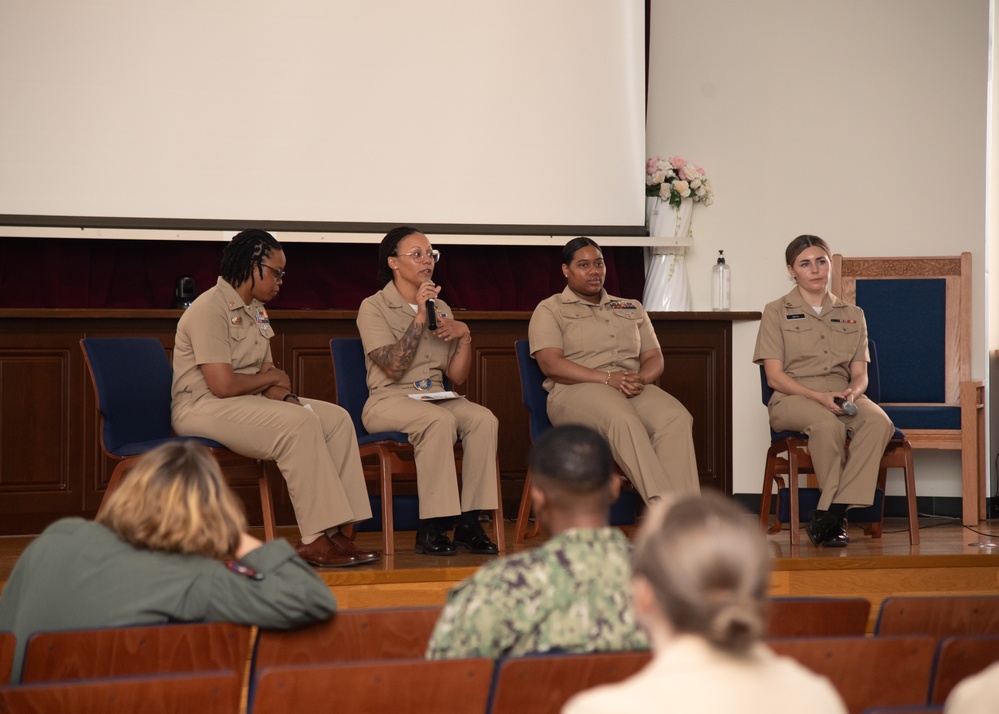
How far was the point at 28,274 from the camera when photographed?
4.95 m

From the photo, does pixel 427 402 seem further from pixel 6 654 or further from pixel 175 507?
pixel 6 654

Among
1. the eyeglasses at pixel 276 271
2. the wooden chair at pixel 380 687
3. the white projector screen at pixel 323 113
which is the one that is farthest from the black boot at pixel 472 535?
the wooden chair at pixel 380 687

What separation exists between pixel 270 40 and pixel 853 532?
11.0ft

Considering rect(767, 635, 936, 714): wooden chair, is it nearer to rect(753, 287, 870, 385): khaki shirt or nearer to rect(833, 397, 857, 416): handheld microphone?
rect(833, 397, 857, 416): handheld microphone

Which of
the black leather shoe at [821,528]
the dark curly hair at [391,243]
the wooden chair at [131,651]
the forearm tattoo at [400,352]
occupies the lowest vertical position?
the black leather shoe at [821,528]

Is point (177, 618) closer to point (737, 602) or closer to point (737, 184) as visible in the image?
point (737, 602)

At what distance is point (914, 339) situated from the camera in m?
5.20

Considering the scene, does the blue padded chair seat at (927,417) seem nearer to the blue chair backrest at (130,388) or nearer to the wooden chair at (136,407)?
the wooden chair at (136,407)

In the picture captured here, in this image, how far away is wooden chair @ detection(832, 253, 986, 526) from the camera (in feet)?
16.9

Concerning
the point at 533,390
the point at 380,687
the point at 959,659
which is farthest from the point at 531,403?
the point at 380,687

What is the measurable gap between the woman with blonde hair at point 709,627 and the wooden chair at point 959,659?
0.65 m

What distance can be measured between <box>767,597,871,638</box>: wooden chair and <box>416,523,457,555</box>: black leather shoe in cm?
211

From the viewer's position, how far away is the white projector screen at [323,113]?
484cm

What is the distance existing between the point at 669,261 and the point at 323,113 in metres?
1.82
